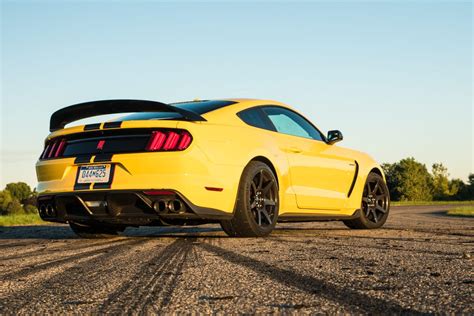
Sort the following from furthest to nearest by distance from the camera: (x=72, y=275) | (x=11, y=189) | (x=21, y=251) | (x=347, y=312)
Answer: (x=11, y=189) < (x=21, y=251) < (x=72, y=275) < (x=347, y=312)

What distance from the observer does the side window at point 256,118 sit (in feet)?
21.0

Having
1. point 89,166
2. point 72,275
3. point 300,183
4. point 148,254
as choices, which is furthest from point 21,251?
point 300,183

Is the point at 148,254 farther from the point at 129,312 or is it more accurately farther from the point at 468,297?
the point at 468,297

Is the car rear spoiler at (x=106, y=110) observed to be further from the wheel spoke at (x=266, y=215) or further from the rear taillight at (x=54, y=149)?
the wheel spoke at (x=266, y=215)

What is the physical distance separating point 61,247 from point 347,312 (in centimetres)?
384

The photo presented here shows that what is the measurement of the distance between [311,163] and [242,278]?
397 cm

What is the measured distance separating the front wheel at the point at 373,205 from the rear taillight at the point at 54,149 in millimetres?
4025

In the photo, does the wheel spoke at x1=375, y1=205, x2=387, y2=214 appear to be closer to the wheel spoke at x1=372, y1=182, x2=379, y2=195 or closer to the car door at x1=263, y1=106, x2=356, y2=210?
the wheel spoke at x1=372, y1=182, x2=379, y2=195

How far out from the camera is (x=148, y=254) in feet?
15.2

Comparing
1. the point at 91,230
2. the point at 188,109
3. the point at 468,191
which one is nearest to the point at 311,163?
the point at 188,109

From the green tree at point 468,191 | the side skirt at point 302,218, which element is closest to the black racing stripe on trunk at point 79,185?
the side skirt at point 302,218

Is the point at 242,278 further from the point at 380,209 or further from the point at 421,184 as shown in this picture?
the point at 421,184

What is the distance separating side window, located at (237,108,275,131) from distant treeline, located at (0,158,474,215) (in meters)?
95.0

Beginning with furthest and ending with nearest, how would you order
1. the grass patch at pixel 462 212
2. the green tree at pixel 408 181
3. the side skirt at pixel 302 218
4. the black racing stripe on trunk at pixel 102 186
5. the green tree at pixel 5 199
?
the green tree at pixel 408 181
the green tree at pixel 5 199
the grass patch at pixel 462 212
the side skirt at pixel 302 218
the black racing stripe on trunk at pixel 102 186
